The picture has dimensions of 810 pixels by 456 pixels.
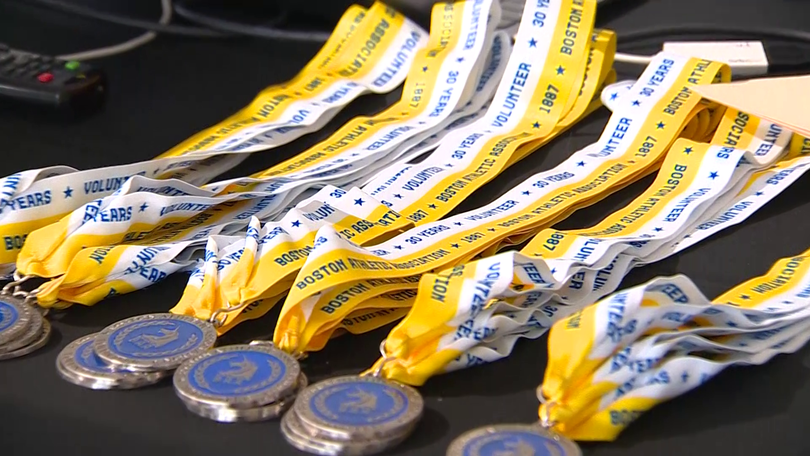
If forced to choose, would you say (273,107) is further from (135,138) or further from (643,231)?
(643,231)

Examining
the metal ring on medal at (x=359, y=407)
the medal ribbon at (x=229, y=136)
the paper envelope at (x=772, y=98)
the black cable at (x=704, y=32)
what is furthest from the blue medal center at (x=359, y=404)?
the black cable at (x=704, y=32)

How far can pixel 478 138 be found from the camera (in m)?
0.78

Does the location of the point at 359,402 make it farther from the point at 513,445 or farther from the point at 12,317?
the point at 12,317

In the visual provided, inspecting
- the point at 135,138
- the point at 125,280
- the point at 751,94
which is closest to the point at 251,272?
the point at 125,280

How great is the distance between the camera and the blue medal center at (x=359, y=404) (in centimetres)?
44

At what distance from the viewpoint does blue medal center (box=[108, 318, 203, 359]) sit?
49 cm

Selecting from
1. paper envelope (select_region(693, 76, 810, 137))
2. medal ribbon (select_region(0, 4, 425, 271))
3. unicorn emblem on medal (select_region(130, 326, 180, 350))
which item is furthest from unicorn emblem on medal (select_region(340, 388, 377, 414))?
paper envelope (select_region(693, 76, 810, 137))

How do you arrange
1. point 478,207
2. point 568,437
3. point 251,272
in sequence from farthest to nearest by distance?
point 478,207 < point 251,272 < point 568,437

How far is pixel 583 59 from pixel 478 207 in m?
0.24

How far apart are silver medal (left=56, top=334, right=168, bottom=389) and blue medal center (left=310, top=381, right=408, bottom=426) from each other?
9cm

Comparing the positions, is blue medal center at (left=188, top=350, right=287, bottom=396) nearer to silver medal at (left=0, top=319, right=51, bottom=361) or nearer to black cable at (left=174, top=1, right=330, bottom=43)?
silver medal at (left=0, top=319, right=51, bottom=361)

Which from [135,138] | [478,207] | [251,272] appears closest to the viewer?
[251,272]

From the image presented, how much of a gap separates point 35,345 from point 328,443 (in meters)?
0.18

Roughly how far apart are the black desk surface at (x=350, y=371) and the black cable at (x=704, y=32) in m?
0.19
